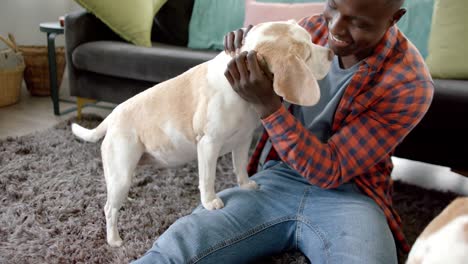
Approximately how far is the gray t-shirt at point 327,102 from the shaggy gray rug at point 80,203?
0.39m

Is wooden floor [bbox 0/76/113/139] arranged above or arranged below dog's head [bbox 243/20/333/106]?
below

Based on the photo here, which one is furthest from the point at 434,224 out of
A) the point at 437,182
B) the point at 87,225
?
the point at 437,182

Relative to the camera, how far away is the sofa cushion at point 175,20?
9.14 feet

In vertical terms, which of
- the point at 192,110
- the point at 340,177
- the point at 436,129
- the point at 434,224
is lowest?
the point at 436,129

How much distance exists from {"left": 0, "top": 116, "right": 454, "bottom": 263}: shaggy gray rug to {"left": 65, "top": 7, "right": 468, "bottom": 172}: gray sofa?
0.22m

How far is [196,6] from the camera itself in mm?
2807

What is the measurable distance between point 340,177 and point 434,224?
0.62m

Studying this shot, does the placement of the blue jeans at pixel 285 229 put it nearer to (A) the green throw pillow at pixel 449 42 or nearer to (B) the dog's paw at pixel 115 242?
(B) the dog's paw at pixel 115 242

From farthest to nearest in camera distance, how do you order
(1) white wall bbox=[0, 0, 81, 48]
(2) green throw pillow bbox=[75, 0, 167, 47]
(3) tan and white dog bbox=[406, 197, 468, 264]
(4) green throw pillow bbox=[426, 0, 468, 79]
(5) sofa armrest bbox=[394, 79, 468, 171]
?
(1) white wall bbox=[0, 0, 81, 48], (2) green throw pillow bbox=[75, 0, 167, 47], (4) green throw pillow bbox=[426, 0, 468, 79], (5) sofa armrest bbox=[394, 79, 468, 171], (3) tan and white dog bbox=[406, 197, 468, 264]

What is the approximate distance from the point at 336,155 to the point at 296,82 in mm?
289

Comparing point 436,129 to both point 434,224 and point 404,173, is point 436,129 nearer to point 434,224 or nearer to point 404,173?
point 404,173

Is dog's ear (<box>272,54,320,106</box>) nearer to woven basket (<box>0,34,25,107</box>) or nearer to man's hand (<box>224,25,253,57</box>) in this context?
man's hand (<box>224,25,253,57</box>)

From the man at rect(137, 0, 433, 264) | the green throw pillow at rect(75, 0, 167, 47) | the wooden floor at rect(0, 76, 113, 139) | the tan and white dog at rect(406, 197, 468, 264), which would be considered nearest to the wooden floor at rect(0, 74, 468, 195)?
the wooden floor at rect(0, 76, 113, 139)

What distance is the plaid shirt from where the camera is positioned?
1.08 meters
